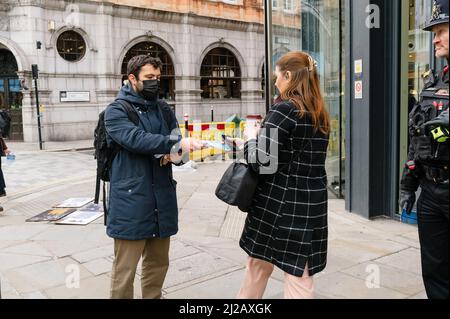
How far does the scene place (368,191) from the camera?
5969 millimetres

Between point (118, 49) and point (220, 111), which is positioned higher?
point (118, 49)

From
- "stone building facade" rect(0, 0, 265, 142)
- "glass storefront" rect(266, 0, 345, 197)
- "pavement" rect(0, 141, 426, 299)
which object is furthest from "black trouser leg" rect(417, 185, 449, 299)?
"stone building facade" rect(0, 0, 265, 142)

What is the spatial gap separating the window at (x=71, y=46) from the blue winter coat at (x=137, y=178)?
17.9 meters

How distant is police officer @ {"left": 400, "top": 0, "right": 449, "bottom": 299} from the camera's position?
2676 millimetres

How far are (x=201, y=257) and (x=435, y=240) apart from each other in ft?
8.07

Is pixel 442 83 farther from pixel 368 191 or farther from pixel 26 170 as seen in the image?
pixel 26 170

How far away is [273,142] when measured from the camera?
2.71 metres

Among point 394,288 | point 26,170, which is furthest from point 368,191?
point 26,170

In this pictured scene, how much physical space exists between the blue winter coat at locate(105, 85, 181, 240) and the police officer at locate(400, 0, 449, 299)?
1569 millimetres

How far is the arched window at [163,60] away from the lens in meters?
22.2

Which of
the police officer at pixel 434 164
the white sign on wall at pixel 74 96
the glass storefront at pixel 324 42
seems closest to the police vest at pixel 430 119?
the police officer at pixel 434 164

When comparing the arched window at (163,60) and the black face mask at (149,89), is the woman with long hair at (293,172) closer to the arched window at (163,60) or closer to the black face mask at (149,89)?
the black face mask at (149,89)
